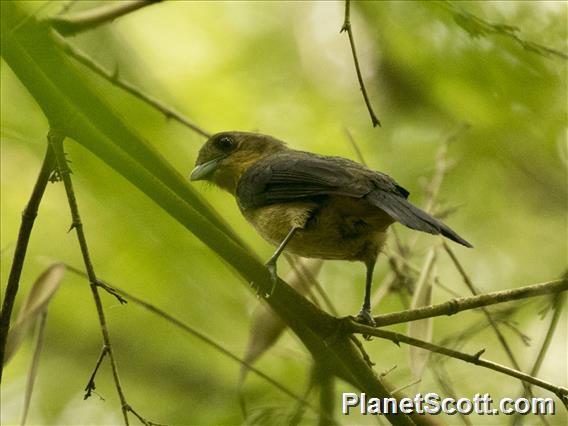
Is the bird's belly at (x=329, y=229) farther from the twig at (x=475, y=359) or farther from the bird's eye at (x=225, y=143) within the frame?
the twig at (x=475, y=359)

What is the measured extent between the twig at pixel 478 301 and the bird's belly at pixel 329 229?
0.67 meters

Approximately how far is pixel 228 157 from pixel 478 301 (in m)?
1.82

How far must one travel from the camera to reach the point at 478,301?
7.62 ft

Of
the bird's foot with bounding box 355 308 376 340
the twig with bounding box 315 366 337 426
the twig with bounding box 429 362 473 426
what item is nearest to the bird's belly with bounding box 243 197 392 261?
the bird's foot with bounding box 355 308 376 340

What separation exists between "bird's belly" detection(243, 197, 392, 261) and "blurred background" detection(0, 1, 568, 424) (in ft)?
1.26

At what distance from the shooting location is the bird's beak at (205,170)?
3.71 m

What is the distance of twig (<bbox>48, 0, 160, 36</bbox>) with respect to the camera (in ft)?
9.52

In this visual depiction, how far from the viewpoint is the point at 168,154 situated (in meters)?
3.05

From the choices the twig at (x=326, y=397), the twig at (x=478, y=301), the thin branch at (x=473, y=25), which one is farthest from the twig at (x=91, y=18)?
the twig at (x=326, y=397)

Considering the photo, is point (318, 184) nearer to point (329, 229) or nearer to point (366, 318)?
point (329, 229)

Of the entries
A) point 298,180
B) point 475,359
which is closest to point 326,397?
point 475,359

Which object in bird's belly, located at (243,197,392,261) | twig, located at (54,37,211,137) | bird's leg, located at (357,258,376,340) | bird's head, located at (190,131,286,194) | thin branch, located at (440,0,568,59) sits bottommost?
bird's leg, located at (357,258,376,340)

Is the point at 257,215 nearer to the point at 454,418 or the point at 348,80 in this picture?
the point at 454,418

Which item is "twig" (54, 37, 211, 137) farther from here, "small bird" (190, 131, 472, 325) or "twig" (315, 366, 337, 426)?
"twig" (315, 366, 337, 426)
